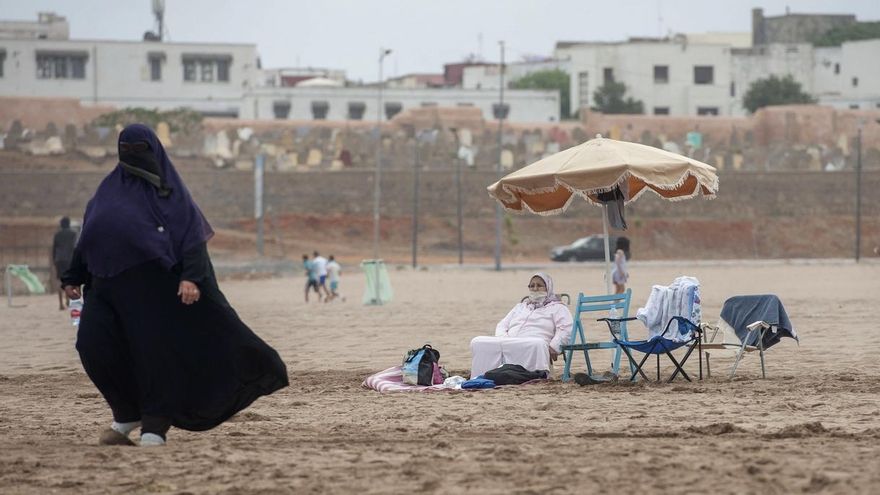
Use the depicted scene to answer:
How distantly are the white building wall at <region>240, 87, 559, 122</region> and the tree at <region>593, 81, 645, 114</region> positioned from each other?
4.03 m

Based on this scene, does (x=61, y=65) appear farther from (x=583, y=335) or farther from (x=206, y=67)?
(x=583, y=335)

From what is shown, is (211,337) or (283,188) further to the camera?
(283,188)

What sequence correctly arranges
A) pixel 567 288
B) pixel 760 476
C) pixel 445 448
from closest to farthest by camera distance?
pixel 760 476 → pixel 445 448 → pixel 567 288

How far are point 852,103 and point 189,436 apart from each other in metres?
82.8

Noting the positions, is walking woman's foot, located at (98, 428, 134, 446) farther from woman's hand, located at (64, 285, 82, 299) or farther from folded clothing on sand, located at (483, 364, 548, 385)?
folded clothing on sand, located at (483, 364, 548, 385)

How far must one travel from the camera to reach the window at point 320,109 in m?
79.6

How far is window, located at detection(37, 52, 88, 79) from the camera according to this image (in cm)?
7638

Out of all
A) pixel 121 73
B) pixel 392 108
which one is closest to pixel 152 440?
pixel 121 73

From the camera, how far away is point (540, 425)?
912cm

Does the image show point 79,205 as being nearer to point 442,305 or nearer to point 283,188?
point 283,188

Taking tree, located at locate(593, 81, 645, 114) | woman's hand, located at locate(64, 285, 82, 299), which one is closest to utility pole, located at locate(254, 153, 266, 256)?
tree, located at locate(593, 81, 645, 114)

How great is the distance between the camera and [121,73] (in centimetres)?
7731

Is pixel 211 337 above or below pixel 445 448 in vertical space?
above

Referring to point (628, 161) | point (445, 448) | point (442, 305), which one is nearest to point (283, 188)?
point (442, 305)
